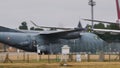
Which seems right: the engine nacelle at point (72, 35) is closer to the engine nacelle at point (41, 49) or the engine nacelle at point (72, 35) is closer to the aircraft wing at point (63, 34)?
the aircraft wing at point (63, 34)

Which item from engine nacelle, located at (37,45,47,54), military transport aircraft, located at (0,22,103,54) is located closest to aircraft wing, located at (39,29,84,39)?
military transport aircraft, located at (0,22,103,54)

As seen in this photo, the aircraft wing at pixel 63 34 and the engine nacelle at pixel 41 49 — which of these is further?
the aircraft wing at pixel 63 34

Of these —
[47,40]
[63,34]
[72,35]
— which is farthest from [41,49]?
[72,35]

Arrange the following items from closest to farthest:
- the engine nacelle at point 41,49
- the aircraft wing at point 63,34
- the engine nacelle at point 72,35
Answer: the engine nacelle at point 41,49 → the aircraft wing at point 63,34 → the engine nacelle at point 72,35

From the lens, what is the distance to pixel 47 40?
7756cm

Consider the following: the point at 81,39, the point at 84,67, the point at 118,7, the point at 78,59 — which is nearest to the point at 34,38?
the point at 81,39

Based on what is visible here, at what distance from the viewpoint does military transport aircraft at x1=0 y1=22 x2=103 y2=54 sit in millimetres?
75062

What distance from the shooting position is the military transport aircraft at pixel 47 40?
7506cm

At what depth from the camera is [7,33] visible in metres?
75.6

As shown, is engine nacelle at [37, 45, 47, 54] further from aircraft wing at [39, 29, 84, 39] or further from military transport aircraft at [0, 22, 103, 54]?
aircraft wing at [39, 29, 84, 39]

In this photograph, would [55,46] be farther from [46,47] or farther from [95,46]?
[95,46]

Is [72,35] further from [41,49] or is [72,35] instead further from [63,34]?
[41,49]

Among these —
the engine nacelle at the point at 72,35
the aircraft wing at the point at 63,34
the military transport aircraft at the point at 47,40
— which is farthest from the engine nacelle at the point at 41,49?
the engine nacelle at the point at 72,35

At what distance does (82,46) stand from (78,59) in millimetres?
24933
